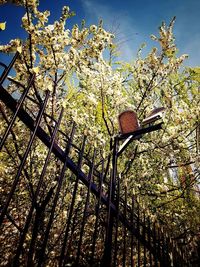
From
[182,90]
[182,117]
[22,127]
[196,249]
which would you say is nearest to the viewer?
[196,249]

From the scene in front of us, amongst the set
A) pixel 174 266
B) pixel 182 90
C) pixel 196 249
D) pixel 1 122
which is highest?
pixel 182 90

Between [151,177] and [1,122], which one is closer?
[1,122]

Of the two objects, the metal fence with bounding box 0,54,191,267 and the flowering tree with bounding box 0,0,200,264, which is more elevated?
the flowering tree with bounding box 0,0,200,264

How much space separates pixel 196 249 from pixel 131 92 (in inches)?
219

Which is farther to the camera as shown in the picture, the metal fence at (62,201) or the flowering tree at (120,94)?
the flowering tree at (120,94)

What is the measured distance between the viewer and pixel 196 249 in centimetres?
540

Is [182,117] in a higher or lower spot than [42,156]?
higher

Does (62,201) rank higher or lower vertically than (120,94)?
lower

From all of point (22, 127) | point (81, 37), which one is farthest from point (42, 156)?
point (81, 37)

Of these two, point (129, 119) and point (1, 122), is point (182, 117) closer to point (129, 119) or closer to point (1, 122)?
point (129, 119)

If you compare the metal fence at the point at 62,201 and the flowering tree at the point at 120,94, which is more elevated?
the flowering tree at the point at 120,94

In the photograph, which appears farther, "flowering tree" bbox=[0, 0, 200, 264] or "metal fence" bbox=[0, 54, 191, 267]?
"flowering tree" bbox=[0, 0, 200, 264]

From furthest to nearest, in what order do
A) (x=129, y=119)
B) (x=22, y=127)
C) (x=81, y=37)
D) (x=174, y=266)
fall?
(x=22, y=127) → (x=81, y=37) → (x=174, y=266) → (x=129, y=119)

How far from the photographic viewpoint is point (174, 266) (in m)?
4.00
